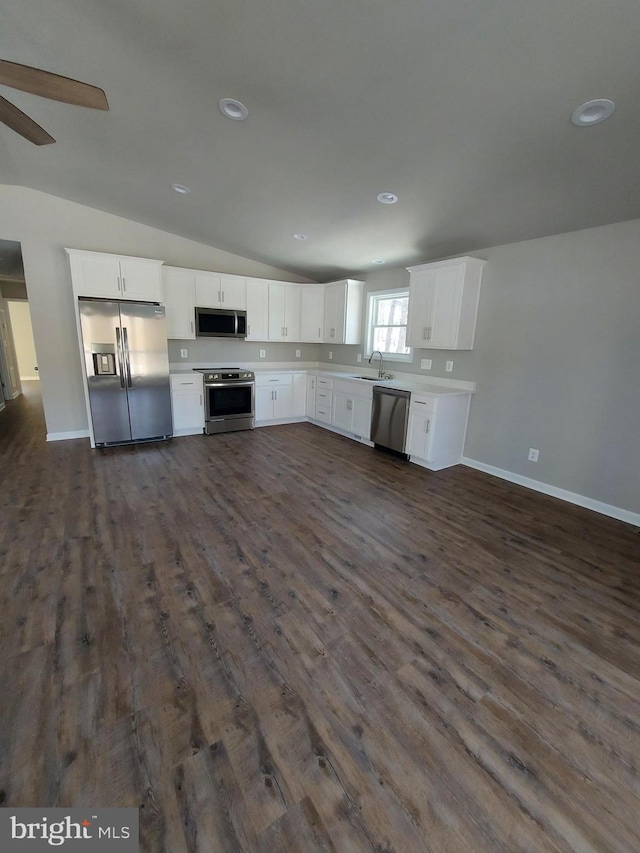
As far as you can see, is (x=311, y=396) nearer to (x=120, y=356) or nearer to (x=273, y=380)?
(x=273, y=380)

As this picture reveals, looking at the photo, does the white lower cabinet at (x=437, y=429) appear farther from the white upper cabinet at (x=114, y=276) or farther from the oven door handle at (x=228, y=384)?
the white upper cabinet at (x=114, y=276)

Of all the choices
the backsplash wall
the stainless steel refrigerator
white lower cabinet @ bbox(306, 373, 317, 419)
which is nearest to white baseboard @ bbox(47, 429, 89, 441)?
the stainless steel refrigerator

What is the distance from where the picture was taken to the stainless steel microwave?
17.0ft

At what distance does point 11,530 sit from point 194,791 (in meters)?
2.46

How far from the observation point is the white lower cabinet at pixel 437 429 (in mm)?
4109

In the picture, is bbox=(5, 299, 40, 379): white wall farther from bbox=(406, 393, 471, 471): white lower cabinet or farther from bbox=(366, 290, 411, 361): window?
bbox=(406, 393, 471, 471): white lower cabinet

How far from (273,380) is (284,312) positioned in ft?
3.86

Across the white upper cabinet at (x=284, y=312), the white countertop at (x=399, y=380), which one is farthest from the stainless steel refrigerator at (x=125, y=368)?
the white upper cabinet at (x=284, y=312)

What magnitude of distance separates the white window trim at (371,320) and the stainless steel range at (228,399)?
6.33ft

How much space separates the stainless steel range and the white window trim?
6.33 feet

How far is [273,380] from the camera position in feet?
19.0

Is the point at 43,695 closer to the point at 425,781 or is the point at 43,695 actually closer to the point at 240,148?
the point at 425,781

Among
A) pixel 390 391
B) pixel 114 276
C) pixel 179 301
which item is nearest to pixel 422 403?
pixel 390 391

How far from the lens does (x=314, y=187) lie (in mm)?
3322
